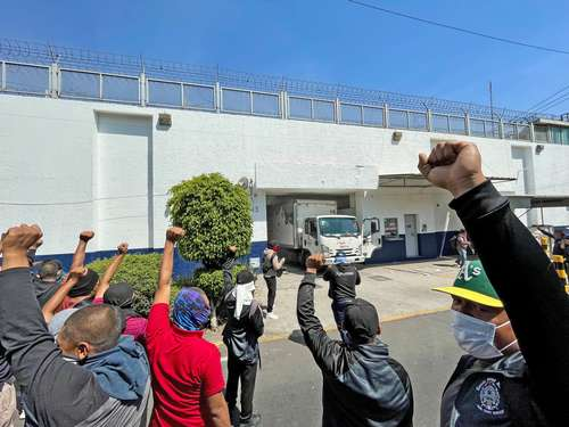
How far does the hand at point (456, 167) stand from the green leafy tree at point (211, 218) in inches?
246

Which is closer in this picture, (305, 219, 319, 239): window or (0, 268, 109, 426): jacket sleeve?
(0, 268, 109, 426): jacket sleeve

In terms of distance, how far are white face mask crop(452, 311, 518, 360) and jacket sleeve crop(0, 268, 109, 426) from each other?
188cm

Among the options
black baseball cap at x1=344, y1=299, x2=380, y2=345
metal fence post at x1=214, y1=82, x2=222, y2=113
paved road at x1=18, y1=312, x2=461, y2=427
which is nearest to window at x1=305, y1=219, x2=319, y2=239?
metal fence post at x1=214, y1=82, x2=222, y2=113

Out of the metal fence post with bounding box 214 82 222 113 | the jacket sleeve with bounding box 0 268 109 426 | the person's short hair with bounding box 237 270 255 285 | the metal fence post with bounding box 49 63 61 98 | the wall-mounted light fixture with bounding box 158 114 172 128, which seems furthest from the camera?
the metal fence post with bounding box 214 82 222 113

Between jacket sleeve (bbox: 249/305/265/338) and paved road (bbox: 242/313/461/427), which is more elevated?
jacket sleeve (bbox: 249/305/265/338)

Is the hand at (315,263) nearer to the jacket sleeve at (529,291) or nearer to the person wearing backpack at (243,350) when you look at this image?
the person wearing backpack at (243,350)

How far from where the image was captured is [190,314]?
6.61 feet

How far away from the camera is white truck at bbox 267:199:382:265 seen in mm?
13312

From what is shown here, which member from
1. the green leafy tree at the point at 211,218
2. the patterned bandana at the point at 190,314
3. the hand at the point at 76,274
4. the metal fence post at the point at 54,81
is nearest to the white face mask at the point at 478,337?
the patterned bandana at the point at 190,314

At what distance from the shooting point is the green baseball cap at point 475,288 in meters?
1.55

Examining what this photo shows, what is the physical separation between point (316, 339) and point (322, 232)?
11.5 meters

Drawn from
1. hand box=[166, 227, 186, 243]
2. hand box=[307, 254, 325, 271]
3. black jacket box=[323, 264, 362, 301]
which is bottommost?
black jacket box=[323, 264, 362, 301]

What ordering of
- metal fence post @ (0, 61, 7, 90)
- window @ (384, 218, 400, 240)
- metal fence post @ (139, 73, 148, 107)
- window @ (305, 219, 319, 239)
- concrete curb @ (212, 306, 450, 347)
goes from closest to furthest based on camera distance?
concrete curb @ (212, 306, 450, 347), metal fence post @ (0, 61, 7, 90), metal fence post @ (139, 73, 148, 107), window @ (305, 219, 319, 239), window @ (384, 218, 400, 240)

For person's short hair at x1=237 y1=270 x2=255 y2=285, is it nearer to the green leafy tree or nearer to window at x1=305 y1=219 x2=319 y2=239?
the green leafy tree
